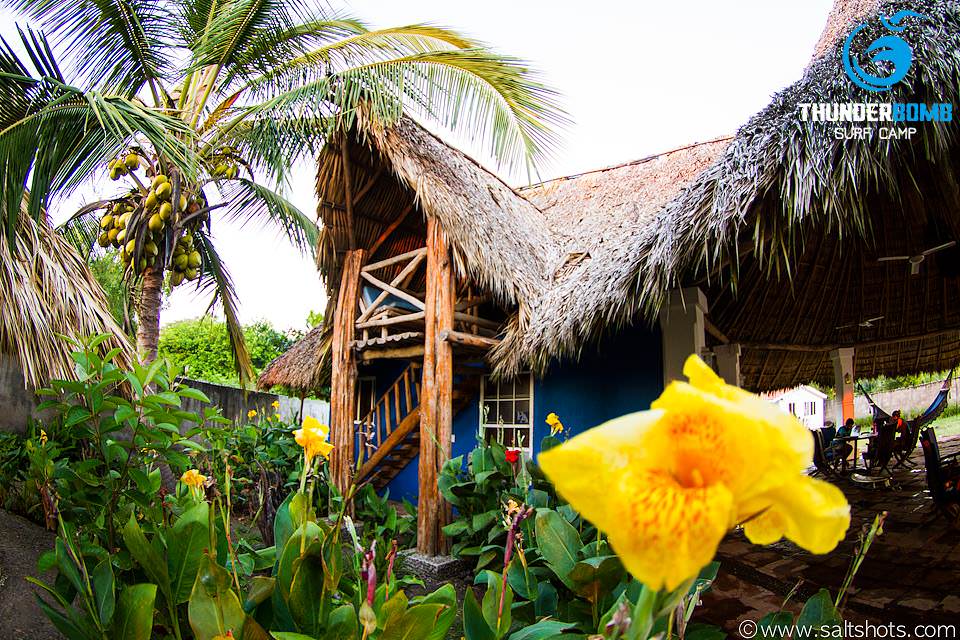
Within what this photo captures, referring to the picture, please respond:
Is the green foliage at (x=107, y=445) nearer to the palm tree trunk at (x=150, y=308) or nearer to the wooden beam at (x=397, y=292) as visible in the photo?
the palm tree trunk at (x=150, y=308)

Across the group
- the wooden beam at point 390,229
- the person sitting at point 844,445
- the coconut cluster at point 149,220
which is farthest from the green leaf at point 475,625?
the person sitting at point 844,445

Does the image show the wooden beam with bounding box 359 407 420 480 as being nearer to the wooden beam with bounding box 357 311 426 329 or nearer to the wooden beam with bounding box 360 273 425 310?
the wooden beam with bounding box 357 311 426 329

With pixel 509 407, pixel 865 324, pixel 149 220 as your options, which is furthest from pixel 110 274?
pixel 865 324

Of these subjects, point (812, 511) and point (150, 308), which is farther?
point (150, 308)

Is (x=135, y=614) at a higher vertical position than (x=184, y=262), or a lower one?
lower

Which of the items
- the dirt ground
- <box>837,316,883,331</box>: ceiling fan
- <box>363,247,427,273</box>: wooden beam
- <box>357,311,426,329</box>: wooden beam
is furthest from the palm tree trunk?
<box>837,316,883,331</box>: ceiling fan

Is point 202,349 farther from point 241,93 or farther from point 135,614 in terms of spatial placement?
point 135,614

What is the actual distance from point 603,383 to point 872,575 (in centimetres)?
236

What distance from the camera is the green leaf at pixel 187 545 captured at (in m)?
1.19

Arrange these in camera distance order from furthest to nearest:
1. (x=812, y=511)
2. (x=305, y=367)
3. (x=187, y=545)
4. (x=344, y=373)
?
(x=305, y=367) < (x=344, y=373) < (x=187, y=545) < (x=812, y=511)

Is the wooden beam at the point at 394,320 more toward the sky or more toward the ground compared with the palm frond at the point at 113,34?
more toward the ground

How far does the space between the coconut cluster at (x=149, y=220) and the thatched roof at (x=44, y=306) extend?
1.35 metres

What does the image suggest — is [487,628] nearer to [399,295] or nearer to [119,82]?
[399,295]

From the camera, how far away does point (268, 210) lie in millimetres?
5184
